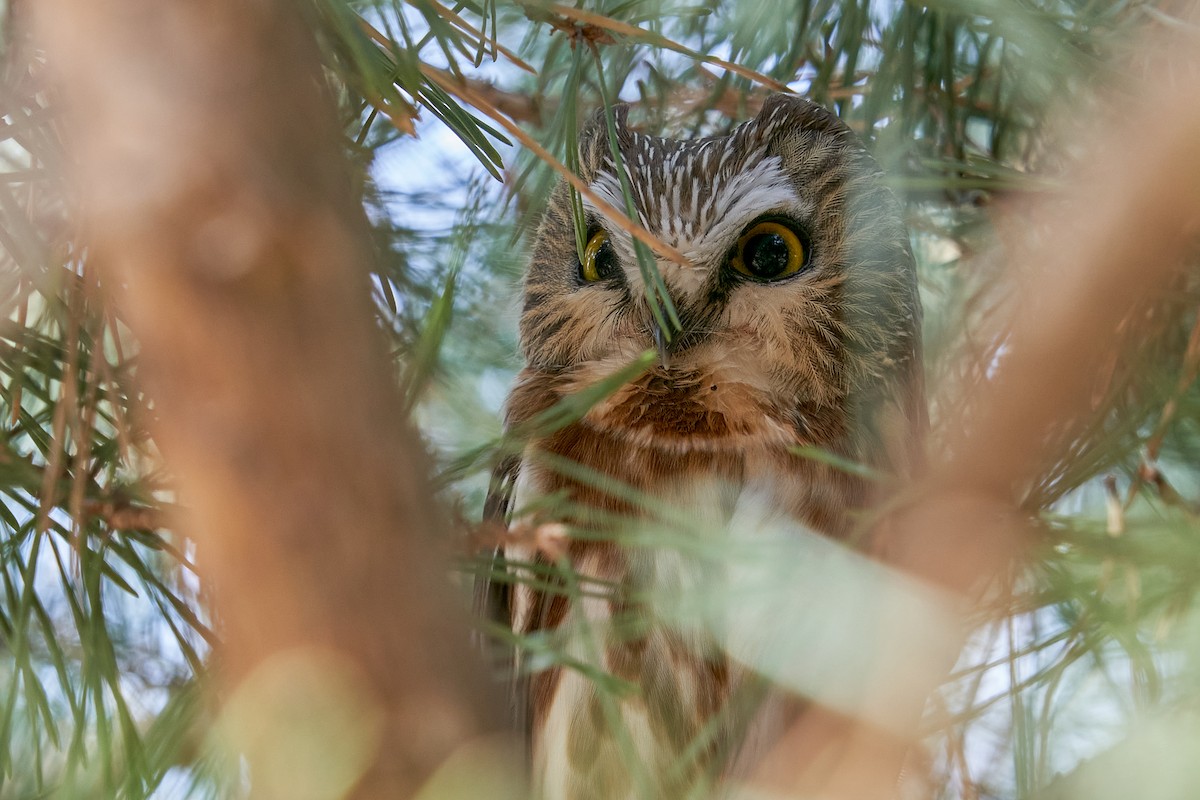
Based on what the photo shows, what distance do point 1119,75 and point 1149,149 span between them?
1.81 ft

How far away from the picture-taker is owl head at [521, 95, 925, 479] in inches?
73.1

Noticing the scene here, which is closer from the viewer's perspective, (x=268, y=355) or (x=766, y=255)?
(x=268, y=355)

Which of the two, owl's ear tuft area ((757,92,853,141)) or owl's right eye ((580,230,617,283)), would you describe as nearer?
owl's right eye ((580,230,617,283))

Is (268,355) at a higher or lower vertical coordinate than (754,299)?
lower

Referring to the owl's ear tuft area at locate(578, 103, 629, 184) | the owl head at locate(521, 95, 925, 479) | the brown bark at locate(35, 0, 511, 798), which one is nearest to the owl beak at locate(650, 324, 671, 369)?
the owl head at locate(521, 95, 925, 479)

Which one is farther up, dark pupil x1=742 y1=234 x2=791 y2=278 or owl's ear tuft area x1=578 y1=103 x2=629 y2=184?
owl's ear tuft area x1=578 y1=103 x2=629 y2=184

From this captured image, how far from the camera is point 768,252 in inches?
77.1

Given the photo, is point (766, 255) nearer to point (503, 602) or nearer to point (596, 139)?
point (596, 139)

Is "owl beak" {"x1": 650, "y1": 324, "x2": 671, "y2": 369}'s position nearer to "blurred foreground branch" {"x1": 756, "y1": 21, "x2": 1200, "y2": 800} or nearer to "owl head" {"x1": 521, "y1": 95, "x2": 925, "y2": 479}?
"owl head" {"x1": 521, "y1": 95, "x2": 925, "y2": 479}

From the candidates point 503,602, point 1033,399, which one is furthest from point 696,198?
point 1033,399

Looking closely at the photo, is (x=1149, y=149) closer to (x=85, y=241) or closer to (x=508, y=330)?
(x=85, y=241)

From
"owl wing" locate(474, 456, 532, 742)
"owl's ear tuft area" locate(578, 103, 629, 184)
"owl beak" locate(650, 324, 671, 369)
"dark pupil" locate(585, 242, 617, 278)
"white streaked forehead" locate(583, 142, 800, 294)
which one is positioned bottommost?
"owl wing" locate(474, 456, 532, 742)

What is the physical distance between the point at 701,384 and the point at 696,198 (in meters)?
0.38

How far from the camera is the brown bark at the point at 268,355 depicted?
2.69 ft
